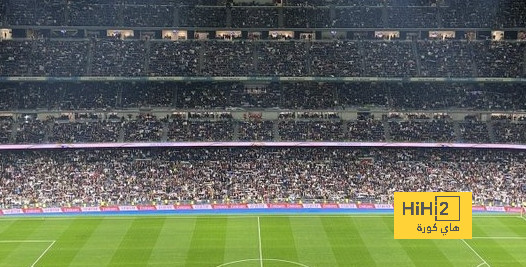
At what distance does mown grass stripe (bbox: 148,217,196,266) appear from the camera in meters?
38.5

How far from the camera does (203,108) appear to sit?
64.8 m

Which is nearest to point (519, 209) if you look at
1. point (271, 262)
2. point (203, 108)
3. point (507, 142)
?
point (507, 142)

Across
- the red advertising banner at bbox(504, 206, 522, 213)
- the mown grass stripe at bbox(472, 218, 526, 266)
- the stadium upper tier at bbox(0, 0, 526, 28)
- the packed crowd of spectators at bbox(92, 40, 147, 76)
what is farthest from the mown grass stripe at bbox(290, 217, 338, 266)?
the stadium upper tier at bbox(0, 0, 526, 28)

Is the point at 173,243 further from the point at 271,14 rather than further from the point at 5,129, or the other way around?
the point at 271,14

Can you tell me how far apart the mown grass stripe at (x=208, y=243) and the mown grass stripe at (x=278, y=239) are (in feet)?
10.4

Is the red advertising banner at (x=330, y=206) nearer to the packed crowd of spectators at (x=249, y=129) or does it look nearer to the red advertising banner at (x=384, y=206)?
the red advertising banner at (x=384, y=206)

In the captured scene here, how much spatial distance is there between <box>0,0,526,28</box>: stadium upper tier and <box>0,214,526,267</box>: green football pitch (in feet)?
93.7

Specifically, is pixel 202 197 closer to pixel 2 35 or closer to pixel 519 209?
pixel 519 209

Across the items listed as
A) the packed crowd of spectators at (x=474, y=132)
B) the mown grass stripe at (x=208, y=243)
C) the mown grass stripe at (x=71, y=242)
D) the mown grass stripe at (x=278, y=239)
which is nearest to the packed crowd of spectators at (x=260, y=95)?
the packed crowd of spectators at (x=474, y=132)

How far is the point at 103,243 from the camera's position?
42469 mm

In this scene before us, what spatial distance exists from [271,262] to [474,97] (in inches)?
1553

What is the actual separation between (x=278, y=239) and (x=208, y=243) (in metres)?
5.34

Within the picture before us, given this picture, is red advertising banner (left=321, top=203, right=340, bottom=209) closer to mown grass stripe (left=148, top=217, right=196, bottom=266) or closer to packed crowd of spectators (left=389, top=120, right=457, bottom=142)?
mown grass stripe (left=148, top=217, right=196, bottom=266)

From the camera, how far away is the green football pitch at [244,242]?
38.5 metres
